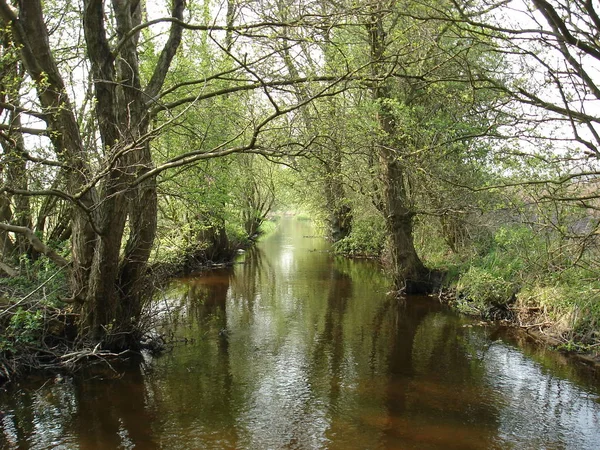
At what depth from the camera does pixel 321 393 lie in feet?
26.9

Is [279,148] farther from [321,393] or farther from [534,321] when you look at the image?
[534,321]

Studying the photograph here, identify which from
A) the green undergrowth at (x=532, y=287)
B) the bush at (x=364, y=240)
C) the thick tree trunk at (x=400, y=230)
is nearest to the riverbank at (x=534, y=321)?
the green undergrowth at (x=532, y=287)

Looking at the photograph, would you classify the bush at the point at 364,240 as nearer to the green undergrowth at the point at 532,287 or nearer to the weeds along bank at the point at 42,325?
the green undergrowth at the point at 532,287

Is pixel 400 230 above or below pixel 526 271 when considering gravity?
above

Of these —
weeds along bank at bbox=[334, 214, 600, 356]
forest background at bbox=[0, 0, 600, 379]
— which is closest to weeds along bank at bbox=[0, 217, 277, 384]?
forest background at bbox=[0, 0, 600, 379]

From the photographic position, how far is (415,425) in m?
7.16

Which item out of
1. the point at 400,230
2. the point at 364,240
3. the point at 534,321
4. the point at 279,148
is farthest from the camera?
the point at 364,240

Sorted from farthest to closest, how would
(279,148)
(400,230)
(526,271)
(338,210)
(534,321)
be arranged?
1. (338,210)
2. (400,230)
3. (526,271)
4. (534,321)
5. (279,148)

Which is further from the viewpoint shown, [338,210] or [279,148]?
[338,210]

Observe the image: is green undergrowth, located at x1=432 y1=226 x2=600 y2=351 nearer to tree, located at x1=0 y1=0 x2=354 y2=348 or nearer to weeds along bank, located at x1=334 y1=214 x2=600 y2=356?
weeds along bank, located at x1=334 y1=214 x2=600 y2=356

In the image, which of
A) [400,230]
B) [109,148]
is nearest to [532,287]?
[400,230]

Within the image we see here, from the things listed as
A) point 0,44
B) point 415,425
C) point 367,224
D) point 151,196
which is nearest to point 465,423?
point 415,425

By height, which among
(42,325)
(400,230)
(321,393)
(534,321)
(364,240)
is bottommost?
(321,393)

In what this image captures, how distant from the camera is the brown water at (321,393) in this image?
6773 millimetres
